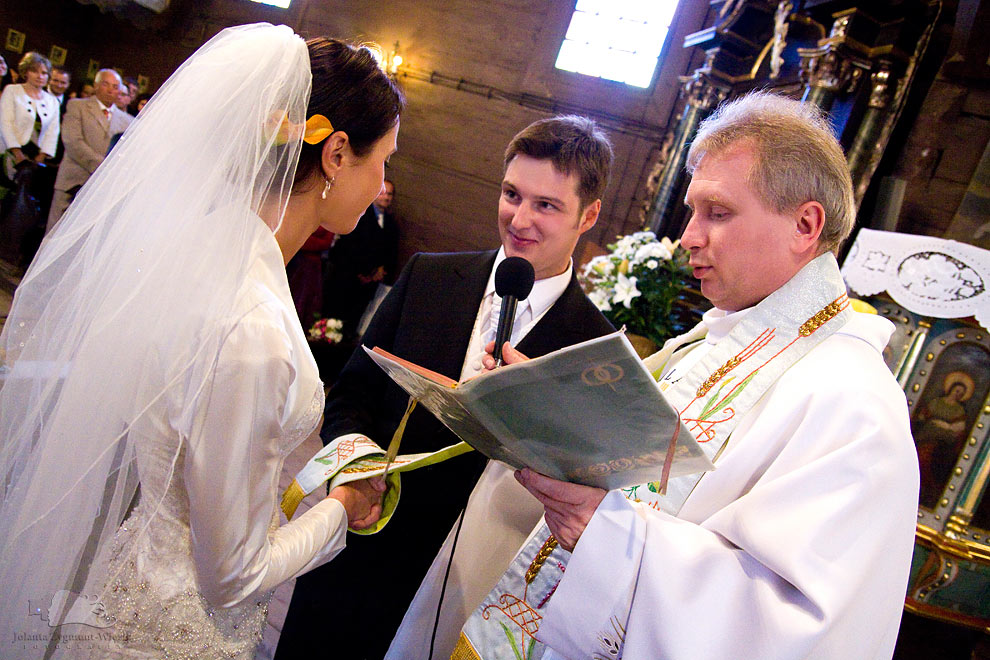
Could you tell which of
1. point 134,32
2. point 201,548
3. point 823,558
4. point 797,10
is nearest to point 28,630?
point 201,548

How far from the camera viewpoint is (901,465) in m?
1.18

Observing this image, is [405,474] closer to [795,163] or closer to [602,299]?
[795,163]

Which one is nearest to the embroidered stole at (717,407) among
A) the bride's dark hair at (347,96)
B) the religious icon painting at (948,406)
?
the bride's dark hair at (347,96)

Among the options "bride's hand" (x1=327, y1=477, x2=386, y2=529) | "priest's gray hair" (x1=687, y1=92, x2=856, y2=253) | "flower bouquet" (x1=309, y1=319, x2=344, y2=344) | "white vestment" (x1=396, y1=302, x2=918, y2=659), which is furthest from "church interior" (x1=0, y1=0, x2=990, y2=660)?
"white vestment" (x1=396, y1=302, x2=918, y2=659)

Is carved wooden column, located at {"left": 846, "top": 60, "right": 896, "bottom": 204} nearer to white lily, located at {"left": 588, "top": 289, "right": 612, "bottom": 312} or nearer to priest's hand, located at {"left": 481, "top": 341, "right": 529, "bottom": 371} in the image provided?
white lily, located at {"left": 588, "top": 289, "right": 612, "bottom": 312}

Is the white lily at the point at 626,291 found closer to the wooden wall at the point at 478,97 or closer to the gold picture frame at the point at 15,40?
the wooden wall at the point at 478,97

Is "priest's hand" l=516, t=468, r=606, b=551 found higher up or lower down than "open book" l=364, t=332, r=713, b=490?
lower down

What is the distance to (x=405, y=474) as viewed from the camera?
1952 millimetres

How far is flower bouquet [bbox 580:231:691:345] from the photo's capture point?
12.4ft

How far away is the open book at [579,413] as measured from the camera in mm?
931

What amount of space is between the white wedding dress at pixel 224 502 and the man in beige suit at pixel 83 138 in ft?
22.9

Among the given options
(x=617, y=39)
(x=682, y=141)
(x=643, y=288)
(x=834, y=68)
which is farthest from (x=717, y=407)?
(x=617, y=39)

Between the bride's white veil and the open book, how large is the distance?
15.7 inches

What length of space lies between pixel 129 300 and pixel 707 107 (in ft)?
18.2
